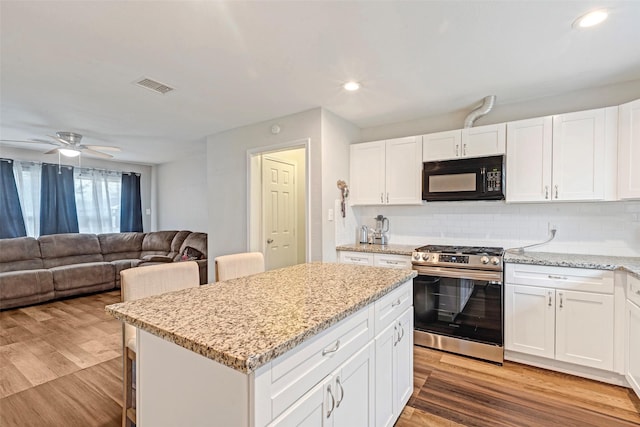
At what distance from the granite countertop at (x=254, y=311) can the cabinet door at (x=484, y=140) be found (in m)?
1.81

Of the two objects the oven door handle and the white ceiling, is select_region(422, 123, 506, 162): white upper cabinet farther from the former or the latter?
the oven door handle

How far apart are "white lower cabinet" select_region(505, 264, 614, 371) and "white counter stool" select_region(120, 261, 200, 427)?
265cm

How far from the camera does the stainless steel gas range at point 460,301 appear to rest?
8.68 ft

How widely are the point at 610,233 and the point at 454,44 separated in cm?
223

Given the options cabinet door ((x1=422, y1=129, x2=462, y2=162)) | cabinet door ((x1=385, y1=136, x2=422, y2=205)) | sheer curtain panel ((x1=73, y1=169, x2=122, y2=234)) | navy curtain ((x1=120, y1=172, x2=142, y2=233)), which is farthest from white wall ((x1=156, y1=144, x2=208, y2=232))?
cabinet door ((x1=422, y1=129, x2=462, y2=162))

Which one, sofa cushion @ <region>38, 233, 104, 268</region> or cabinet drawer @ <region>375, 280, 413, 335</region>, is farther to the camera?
sofa cushion @ <region>38, 233, 104, 268</region>

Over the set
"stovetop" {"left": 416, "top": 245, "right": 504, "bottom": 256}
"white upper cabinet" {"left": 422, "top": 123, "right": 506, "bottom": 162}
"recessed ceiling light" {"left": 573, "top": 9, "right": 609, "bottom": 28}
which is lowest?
"stovetop" {"left": 416, "top": 245, "right": 504, "bottom": 256}

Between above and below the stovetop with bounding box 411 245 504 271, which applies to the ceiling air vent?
above

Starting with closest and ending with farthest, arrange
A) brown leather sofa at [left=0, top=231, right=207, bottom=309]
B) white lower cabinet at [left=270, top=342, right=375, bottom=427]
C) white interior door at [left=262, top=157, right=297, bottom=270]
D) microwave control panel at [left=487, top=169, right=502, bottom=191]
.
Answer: white lower cabinet at [left=270, top=342, right=375, bottom=427] < microwave control panel at [left=487, top=169, right=502, bottom=191] < white interior door at [left=262, top=157, right=297, bottom=270] < brown leather sofa at [left=0, top=231, right=207, bottom=309]

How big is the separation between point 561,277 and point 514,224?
2.57 ft

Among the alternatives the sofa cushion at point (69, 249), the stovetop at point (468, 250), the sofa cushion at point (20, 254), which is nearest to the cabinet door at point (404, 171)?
the stovetop at point (468, 250)

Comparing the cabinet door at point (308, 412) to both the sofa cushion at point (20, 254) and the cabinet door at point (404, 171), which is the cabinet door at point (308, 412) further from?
the sofa cushion at point (20, 254)

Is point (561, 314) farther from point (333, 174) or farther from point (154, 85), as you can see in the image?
point (154, 85)

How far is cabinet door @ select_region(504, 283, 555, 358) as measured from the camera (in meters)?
2.50
